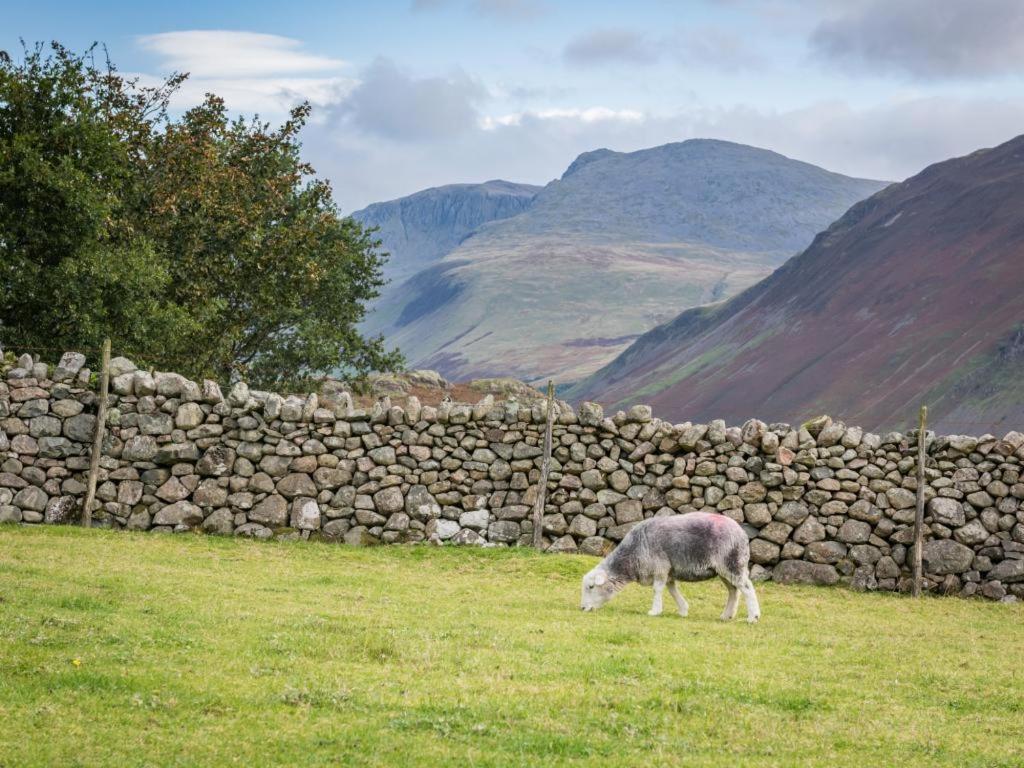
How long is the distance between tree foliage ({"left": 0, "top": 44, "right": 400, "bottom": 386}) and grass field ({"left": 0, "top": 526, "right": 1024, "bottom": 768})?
8051 mm

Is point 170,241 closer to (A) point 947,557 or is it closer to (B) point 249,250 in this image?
(B) point 249,250

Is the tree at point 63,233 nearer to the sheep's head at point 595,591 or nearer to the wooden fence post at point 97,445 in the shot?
the wooden fence post at point 97,445

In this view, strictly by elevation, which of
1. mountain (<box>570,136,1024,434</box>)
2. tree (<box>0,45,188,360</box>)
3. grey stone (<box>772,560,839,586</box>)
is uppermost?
mountain (<box>570,136,1024,434</box>)

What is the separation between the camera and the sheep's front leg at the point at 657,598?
14.9 meters

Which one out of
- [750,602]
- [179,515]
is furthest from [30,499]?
[750,602]

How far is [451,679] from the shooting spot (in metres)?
9.70

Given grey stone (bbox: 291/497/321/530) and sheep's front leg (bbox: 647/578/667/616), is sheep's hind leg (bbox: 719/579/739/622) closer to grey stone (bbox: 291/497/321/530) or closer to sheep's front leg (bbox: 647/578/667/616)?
sheep's front leg (bbox: 647/578/667/616)

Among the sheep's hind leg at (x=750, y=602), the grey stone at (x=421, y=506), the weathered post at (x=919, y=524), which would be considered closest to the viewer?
the sheep's hind leg at (x=750, y=602)

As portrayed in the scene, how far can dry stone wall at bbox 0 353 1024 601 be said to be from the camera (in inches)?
805

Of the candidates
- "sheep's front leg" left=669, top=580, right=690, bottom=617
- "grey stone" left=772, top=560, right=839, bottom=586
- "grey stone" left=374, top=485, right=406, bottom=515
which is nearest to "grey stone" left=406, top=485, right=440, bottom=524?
"grey stone" left=374, top=485, right=406, bottom=515

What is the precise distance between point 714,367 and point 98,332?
131555 mm

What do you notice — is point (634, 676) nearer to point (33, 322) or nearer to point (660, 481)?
point (660, 481)

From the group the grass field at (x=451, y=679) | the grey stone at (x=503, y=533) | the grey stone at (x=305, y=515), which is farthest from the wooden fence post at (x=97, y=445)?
the grey stone at (x=503, y=533)

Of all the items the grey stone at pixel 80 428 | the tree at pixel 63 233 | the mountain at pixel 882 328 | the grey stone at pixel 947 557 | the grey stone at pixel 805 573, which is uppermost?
the mountain at pixel 882 328
